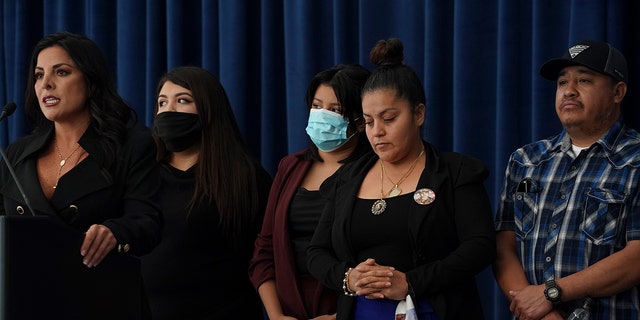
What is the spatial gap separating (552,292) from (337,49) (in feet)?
4.91

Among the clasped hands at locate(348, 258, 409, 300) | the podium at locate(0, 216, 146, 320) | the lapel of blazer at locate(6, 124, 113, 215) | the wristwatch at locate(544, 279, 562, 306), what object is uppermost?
the lapel of blazer at locate(6, 124, 113, 215)

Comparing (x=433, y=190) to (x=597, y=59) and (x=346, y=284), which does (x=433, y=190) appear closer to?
(x=346, y=284)

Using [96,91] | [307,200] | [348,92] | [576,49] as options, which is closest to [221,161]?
[307,200]

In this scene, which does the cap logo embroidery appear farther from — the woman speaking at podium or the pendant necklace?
the woman speaking at podium

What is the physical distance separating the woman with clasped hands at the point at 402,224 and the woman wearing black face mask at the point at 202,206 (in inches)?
21.2

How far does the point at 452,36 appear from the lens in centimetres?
334

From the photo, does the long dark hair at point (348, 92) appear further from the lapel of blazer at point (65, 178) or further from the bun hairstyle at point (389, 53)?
the lapel of blazer at point (65, 178)

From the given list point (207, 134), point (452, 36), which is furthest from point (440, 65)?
point (207, 134)

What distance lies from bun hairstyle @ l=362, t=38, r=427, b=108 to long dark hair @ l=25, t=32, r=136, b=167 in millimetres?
716

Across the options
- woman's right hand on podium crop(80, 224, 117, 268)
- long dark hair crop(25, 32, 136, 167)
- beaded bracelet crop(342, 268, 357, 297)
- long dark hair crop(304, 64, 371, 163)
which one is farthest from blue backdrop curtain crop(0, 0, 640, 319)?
woman's right hand on podium crop(80, 224, 117, 268)

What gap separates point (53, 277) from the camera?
1773 millimetres

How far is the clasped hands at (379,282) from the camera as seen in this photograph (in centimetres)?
228

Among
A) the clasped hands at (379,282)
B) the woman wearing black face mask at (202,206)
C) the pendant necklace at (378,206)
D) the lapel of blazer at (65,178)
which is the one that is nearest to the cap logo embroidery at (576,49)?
the pendant necklace at (378,206)

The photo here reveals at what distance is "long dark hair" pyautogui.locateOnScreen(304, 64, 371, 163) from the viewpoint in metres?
2.87
